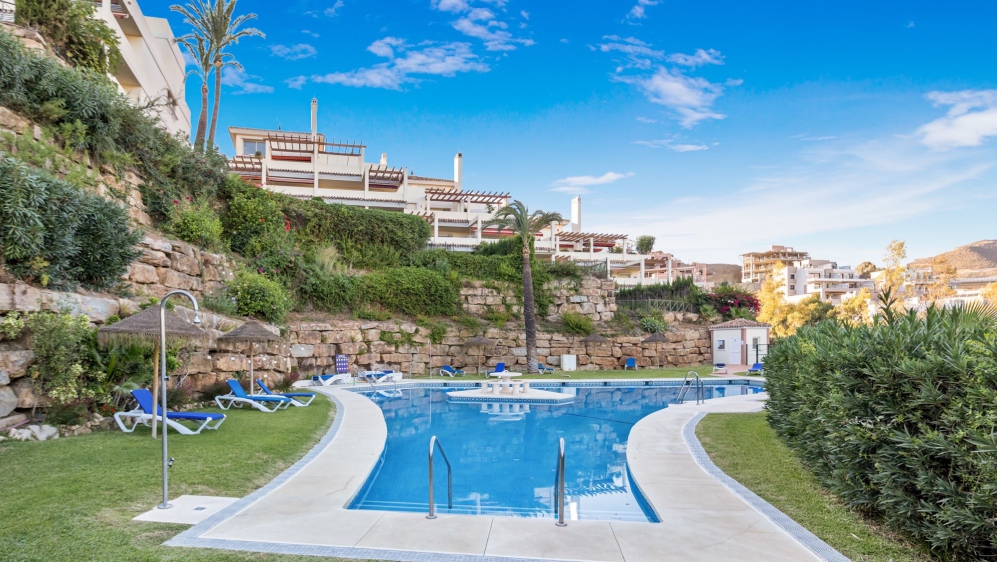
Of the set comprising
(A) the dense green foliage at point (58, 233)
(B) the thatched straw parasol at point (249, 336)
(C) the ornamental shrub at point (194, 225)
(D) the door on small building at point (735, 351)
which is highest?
(C) the ornamental shrub at point (194, 225)

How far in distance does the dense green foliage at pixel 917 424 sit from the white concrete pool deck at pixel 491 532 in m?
0.89

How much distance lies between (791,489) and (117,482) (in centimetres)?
737

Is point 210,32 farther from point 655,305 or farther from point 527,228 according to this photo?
point 655,305

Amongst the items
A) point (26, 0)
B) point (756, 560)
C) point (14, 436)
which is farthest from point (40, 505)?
point (26, 0)

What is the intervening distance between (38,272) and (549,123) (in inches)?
1020

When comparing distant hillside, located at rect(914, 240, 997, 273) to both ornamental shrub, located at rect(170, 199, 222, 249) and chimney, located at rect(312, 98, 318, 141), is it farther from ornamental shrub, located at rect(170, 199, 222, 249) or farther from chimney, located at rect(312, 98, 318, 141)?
ornamental shrub, located at rect(170, 199, 222, 249)

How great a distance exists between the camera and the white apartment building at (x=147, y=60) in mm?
16805

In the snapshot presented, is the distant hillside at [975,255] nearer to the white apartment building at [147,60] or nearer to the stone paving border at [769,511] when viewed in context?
the stone paving border at [769,511]

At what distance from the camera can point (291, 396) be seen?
507 inches

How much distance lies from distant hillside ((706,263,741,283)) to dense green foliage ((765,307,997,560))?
387 ft

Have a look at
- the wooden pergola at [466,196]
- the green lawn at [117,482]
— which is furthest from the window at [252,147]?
the green lawn at [117,482]

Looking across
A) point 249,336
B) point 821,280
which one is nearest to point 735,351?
point 249,336

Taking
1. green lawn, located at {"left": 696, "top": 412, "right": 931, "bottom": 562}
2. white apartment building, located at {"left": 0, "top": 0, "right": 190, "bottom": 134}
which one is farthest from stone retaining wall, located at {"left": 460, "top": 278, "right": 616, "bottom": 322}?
green lawn, located at {"left": 696, "top": 412, "right": 931, "bottom": 562}

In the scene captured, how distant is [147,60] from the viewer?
19828mm
